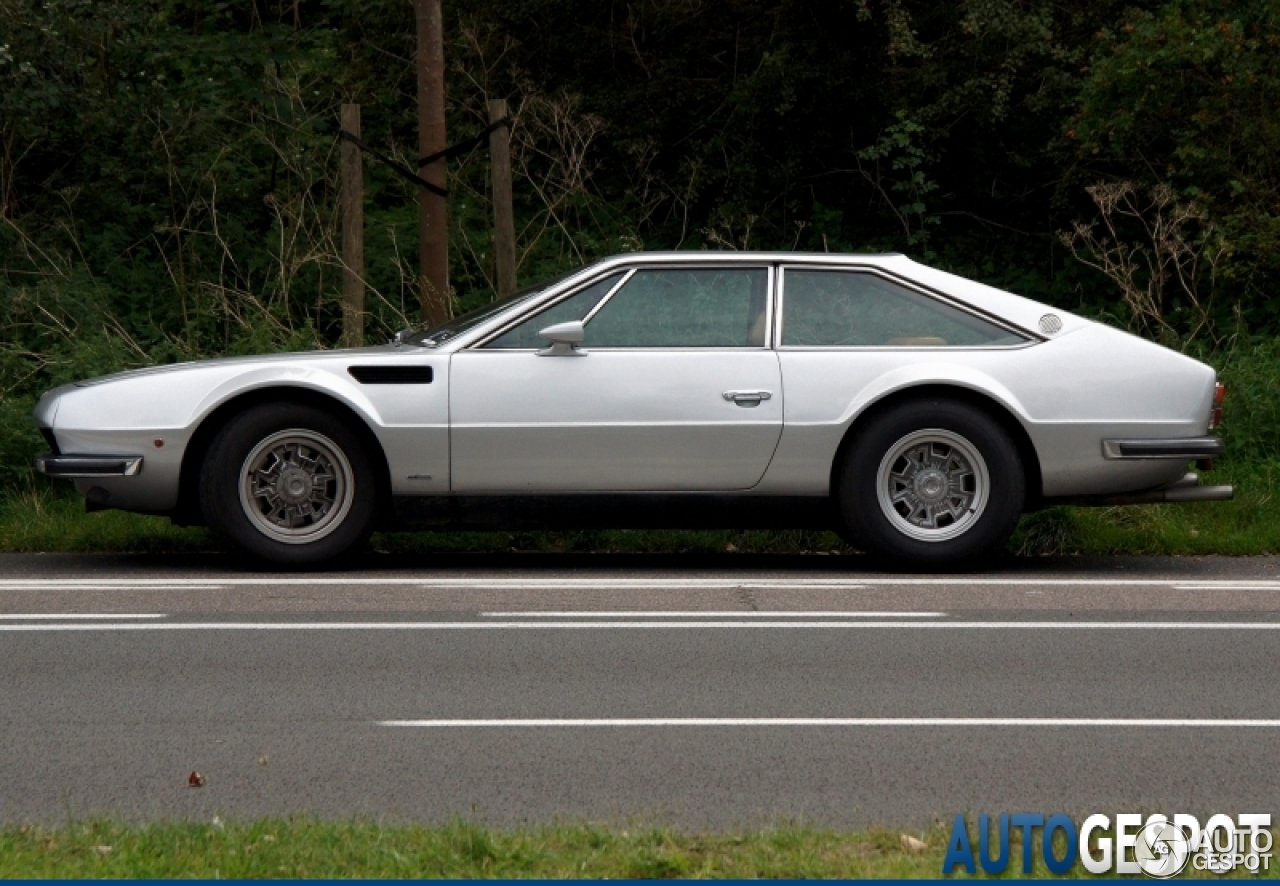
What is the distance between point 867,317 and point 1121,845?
531 cm

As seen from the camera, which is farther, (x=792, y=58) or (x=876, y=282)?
(x=792, y=58)

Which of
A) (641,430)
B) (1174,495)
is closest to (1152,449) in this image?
(1174,495)

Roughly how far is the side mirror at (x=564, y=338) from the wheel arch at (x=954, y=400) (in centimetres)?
131

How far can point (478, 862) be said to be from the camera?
459cm

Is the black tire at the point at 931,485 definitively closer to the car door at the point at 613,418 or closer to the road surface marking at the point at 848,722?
the car door at the point at 613,418

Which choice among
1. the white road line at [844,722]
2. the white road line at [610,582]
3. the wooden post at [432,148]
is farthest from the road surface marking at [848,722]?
the wooden post at [432,148]

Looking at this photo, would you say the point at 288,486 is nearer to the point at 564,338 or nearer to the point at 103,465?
the point at 103,465

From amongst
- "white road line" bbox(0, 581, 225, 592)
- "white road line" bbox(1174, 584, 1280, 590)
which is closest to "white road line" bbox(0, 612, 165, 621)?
"white road line" bbox(0, 581, 225, 592)

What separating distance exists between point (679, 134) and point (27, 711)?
45.7 feet

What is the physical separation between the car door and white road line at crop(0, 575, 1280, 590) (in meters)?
0.43

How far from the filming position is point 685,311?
9.75 m

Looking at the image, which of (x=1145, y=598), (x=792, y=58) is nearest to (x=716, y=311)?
(x=1145, y=598)

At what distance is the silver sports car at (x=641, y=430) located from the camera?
9.52 meters

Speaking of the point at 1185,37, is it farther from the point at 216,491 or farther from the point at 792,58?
the point at 216,491
